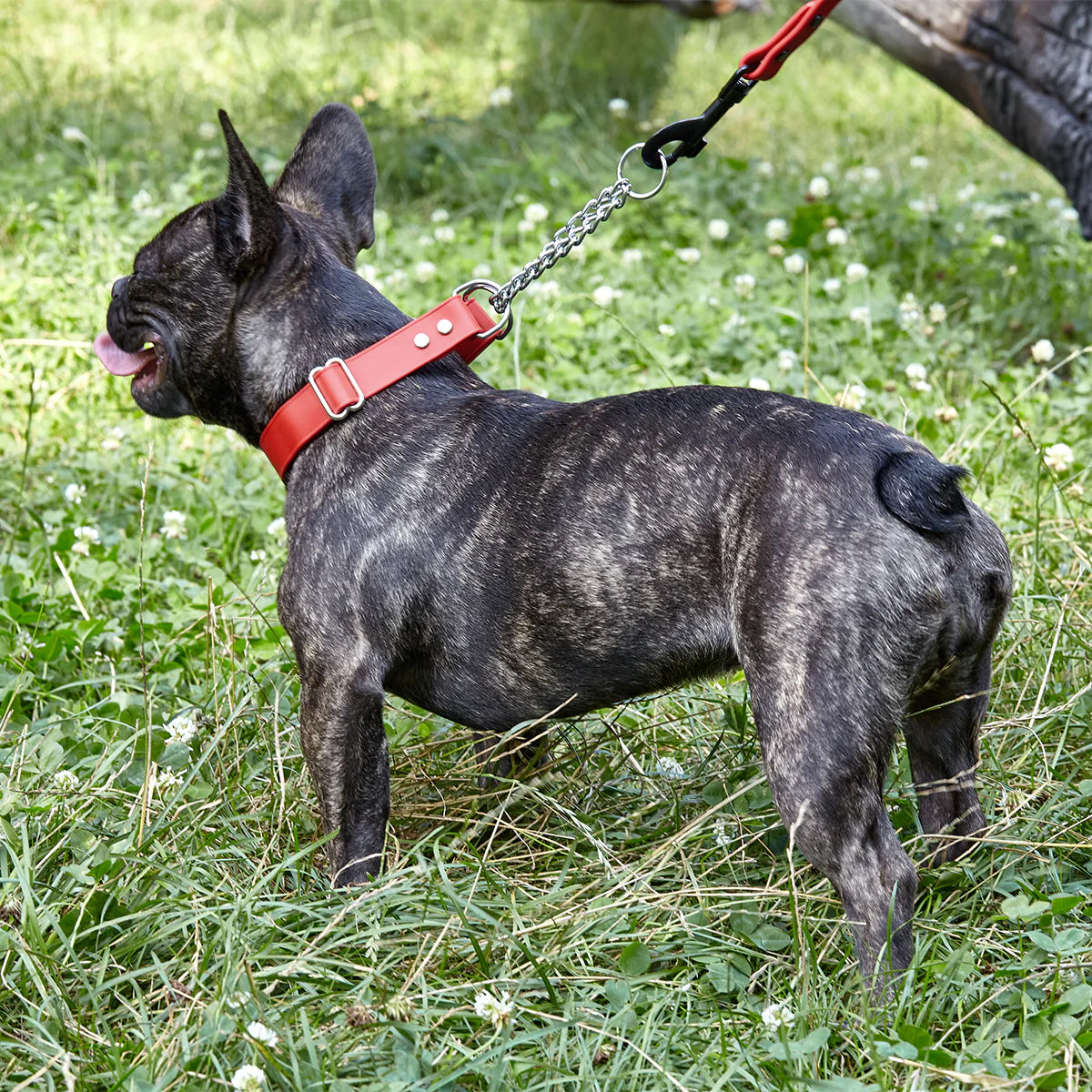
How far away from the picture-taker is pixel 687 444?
2498mm

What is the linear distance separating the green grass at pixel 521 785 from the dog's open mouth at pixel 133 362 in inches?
9.9

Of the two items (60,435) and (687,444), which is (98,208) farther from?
(687,444)

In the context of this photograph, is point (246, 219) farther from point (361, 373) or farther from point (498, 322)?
point (498, 322)

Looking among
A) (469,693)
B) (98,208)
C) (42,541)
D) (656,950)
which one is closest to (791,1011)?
(656,950)

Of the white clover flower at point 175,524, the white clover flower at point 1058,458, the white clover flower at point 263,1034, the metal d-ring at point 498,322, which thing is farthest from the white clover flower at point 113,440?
the white clover flower at point 1058,458

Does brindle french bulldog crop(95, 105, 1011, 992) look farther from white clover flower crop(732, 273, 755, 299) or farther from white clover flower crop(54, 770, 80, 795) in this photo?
white clover flower crop(732, 273, 755, 299)

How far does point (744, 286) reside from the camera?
5.46m

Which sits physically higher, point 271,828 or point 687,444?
point 687,444

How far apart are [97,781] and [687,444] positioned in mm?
1514

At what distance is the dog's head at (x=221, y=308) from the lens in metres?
2.89

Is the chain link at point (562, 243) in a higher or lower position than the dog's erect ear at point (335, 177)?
lower

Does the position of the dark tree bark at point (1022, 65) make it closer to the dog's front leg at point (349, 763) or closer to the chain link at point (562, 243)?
the chain link at point (562, 243)

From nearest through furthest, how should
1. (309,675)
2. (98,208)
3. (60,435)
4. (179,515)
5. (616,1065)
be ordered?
(616,1065), (309,675), (179,515), (60,435), (98,208)

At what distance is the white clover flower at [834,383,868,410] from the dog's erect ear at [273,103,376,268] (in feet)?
6.16
